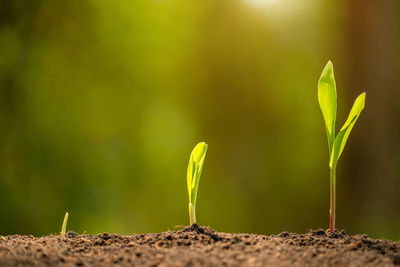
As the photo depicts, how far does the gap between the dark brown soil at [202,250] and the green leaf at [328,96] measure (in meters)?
0.31

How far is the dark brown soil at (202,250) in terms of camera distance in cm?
88

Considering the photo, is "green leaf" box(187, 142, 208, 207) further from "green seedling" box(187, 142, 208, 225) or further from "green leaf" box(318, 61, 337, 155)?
"green leaf" box(318, 61, 337, 155)

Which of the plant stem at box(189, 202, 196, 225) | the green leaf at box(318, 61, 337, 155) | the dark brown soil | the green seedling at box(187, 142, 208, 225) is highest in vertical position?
the green leaf at box(318, 61, 337, 155)

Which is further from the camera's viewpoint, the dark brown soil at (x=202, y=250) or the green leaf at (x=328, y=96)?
the green leaf at (x=328, y=96)

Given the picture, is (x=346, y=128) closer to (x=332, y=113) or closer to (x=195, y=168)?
(x=332, y=113)

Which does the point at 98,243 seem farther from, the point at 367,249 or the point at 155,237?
the point at 367,249

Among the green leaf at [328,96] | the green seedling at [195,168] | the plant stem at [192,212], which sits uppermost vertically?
the green leaf at [328,96]

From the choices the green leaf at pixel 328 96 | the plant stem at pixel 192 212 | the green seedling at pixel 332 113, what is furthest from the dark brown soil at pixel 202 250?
the green leaf at pixel 328 96

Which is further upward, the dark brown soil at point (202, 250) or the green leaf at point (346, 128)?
the green leaf at point (346, 128)

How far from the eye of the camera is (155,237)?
1.15m

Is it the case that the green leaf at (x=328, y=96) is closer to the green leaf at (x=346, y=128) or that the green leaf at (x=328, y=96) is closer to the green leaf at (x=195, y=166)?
the green leaf at (x=346, y=128)

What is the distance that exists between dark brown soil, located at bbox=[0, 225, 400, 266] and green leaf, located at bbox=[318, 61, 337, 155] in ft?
1.02

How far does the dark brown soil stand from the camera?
0.88 meters

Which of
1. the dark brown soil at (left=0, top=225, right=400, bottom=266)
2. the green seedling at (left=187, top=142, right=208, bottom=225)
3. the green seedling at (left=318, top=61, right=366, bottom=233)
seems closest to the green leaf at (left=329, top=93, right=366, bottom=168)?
the green seedling at (left=318, top=61, right=366, bottom=233)
